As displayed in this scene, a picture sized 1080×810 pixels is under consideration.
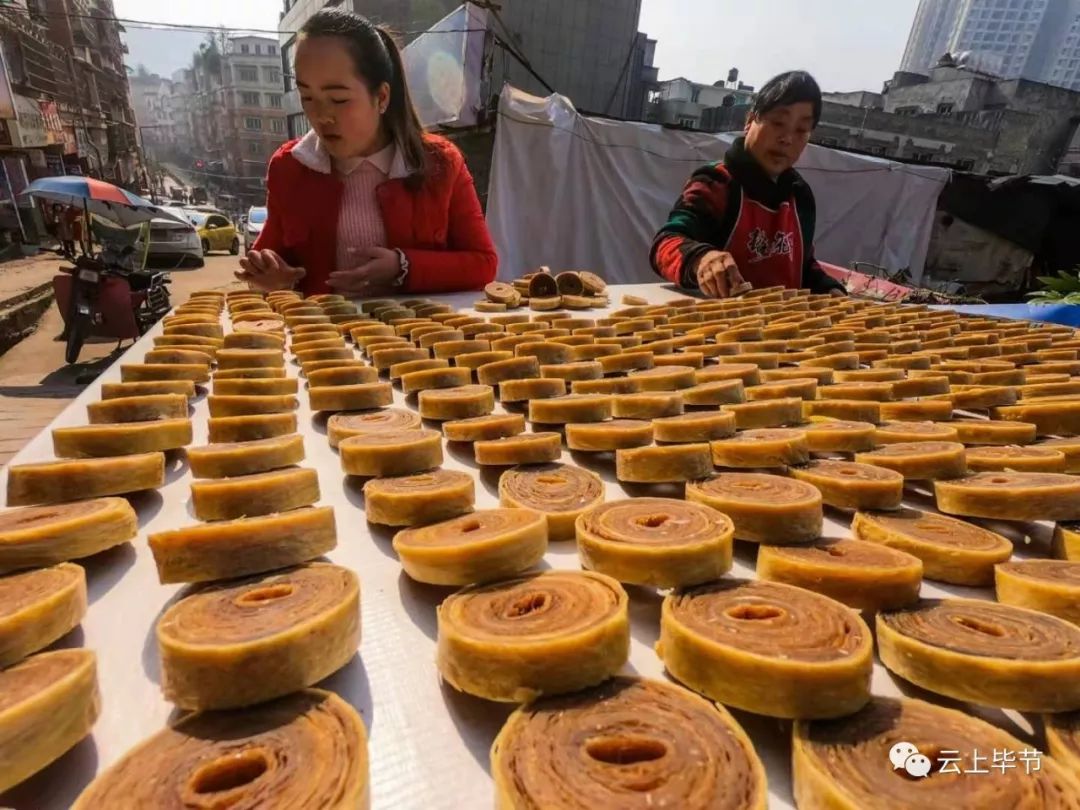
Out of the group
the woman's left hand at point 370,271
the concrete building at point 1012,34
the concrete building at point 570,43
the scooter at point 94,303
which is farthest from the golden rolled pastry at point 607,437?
the concrete building at point 1012,34

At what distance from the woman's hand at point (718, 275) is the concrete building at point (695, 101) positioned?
17506mm

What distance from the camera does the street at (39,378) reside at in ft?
22.9

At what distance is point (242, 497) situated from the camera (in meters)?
1.38

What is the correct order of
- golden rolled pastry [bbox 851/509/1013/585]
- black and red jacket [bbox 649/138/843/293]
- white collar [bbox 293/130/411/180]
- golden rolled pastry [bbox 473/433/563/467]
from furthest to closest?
1. black and red jacket [bbox 649/138/843/293]
2. white collar [bbox 293/130/411/180]
3. golden rolled pastry [bbox 473/433/563/467]
4. golden rolled pastry [bbox 851/509/1013/585]

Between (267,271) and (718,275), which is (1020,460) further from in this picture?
(267,271)

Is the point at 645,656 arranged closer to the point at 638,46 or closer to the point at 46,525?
the point at 46,525

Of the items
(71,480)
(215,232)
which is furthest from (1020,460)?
(215,232)

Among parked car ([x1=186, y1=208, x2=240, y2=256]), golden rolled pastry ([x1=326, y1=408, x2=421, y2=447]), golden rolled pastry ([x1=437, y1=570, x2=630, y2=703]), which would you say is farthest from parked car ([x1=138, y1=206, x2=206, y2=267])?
golden rolled pastry ([x1=437, y1=570, x2=630, y2=703])

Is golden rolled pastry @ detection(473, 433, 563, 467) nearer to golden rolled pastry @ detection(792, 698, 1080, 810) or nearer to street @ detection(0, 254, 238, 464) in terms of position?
golden rolled pastry @ detection(792, 698, 1080, 810)

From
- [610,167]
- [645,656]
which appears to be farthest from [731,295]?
[610,167]

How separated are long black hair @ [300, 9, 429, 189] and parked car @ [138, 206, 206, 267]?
1952 cm

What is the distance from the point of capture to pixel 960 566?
1.25 meters

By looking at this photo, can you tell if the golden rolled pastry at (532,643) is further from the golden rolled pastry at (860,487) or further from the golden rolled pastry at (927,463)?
the golden rolled pastry at (927,463)

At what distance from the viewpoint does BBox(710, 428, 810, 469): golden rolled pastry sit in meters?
1.69
